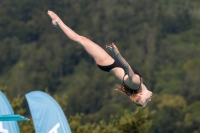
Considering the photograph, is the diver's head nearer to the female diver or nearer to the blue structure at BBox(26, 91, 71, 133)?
the female diver

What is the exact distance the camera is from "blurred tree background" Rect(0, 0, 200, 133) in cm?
10881

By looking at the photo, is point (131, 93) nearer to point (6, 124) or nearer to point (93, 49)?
point (93, 49)

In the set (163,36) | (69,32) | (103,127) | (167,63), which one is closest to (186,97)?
(167,63)

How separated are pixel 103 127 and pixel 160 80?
88.0m

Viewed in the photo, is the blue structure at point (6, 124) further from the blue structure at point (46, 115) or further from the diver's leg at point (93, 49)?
the diver's leg at point (93, 49)

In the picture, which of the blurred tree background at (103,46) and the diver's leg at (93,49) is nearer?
the diver's leg at (93,49)

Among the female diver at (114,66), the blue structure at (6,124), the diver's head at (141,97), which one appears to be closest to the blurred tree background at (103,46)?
the blue structure at (6,124)

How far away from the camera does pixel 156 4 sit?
487 ft

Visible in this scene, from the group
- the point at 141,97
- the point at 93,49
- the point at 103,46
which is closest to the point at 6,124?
the point at 93,49

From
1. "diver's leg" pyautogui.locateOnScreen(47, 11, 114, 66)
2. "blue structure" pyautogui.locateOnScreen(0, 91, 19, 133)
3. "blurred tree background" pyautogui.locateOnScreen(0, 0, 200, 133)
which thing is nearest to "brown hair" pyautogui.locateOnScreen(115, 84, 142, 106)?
"diver's leg" pyautogui.locateOnScreen(47, 11, 114, 66)

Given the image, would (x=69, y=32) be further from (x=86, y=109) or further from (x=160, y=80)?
(x=160, y=80)

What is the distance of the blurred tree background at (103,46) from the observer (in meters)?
109

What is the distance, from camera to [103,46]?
425 ft

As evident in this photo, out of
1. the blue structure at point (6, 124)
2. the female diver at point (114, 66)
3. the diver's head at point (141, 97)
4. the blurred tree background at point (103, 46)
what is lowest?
the diver's head at point (141, 97)
